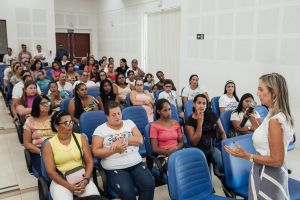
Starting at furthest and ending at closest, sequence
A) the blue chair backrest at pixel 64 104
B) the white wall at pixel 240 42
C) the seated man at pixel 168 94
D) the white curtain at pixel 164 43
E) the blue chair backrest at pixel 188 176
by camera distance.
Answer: the white curtain at pixel 164 43, the white wall at pixel 240 42, the seated man at pixel 168 94, the blue chair backrest at pixel 64 104, the blue chair backrest at pixel 188 176

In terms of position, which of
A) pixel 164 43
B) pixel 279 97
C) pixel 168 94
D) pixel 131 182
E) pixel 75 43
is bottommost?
pixel 131 182

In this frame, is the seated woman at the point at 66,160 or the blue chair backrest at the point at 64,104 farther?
the blue chair backrest at the point at 64,104

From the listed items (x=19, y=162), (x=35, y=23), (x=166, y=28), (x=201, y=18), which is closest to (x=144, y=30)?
(x=166, y=28)

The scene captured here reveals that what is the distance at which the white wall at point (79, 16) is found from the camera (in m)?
13.7

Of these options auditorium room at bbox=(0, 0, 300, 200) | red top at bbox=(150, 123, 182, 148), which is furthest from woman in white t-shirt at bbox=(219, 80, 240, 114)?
red top at bbox=(150, 123, 182, 148)

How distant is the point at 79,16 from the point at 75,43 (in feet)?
4.92

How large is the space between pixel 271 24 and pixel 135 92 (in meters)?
3.37

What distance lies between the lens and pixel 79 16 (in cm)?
1420

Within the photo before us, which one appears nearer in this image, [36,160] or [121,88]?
[36,160]

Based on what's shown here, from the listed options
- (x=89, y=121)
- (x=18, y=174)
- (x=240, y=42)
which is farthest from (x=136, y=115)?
(x=240, y=42)

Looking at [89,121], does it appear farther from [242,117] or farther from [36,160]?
[242,117]

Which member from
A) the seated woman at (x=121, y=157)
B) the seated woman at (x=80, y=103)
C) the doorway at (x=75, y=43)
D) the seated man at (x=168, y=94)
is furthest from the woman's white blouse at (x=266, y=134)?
the doorway at (x=75, y=43)

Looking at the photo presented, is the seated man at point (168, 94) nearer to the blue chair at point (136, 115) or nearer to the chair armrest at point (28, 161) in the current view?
the blue chair at point (136, 115)

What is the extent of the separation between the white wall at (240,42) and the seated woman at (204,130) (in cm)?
285
